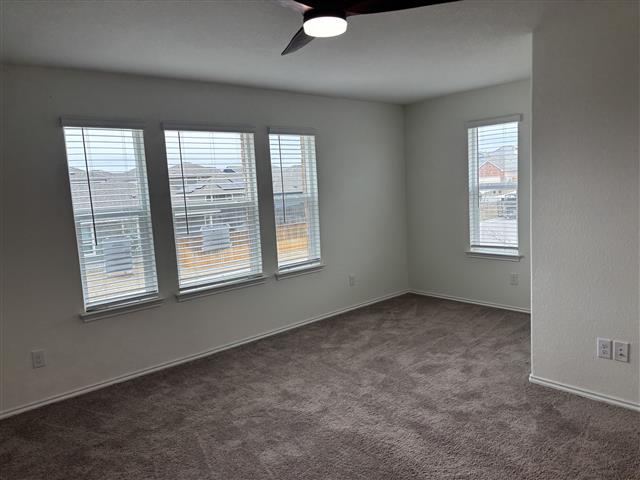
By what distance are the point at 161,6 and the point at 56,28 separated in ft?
2.10

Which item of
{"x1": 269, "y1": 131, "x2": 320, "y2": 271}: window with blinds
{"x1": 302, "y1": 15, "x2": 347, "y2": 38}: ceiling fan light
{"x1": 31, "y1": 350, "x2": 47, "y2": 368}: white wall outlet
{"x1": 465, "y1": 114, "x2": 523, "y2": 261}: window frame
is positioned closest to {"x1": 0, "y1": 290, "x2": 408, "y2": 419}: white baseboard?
{"x1": 31, "y1": 350, "x2": 47, "y2": 368}: white wall outlet

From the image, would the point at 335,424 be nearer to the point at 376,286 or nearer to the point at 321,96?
the point at 376,286

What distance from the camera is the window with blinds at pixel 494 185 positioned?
14.7 feet

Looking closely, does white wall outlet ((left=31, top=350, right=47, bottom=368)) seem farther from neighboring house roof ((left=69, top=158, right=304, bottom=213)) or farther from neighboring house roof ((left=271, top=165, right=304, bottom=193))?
neighboring house roof ((left=271, top=165, right=304, bottom=193))

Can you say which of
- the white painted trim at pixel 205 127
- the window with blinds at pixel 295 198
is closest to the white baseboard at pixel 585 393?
the window with blinds at pixel 295 198

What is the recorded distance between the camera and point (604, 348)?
271cm

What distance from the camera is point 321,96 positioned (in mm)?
4539

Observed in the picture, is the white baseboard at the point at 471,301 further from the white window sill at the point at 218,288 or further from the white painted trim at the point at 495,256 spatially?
the white window sill at the point at 218,288

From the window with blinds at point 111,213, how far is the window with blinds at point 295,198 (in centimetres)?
124

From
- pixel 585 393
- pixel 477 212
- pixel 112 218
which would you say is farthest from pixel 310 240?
pixel 585 393

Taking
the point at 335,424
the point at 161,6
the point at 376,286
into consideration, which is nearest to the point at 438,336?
the point at 376,286

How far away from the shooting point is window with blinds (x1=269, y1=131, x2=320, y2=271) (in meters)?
4.27

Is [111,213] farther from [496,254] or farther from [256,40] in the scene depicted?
[496,254]

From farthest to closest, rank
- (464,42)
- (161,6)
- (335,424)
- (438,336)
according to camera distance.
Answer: (438,336), (464,42), (335,424), (161,6)
